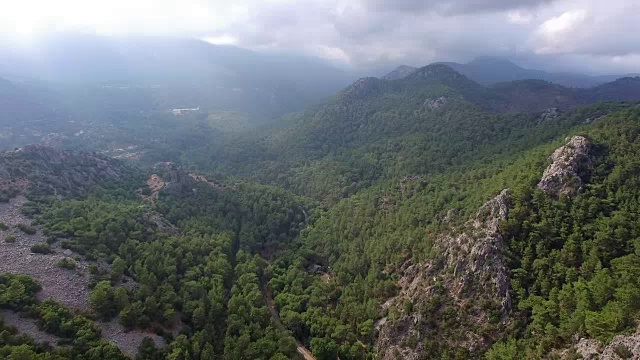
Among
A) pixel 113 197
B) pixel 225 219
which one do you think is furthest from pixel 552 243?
pixel 113 197

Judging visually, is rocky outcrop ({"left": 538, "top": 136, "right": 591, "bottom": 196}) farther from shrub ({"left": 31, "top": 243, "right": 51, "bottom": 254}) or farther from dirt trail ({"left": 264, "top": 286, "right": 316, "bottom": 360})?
shrub ({"left": 31, "top": 243, "right": 51, "bottom": 254})

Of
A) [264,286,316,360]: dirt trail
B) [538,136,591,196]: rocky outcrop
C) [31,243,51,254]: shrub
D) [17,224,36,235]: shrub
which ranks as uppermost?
[538,136,591,196]: rocky outcrop

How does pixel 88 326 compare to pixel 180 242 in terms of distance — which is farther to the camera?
pixel 180 242

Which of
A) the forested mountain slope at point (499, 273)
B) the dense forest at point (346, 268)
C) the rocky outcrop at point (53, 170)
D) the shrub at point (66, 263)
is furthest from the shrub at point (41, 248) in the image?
the forested mountain slope at point (499, 273)

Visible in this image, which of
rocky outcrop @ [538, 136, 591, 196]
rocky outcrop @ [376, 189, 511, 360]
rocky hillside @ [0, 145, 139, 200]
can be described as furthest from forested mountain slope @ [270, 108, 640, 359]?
rocky hillside @ [0, 145, 139, 200]

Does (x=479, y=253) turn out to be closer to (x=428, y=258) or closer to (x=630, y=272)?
(x=428, y=258)

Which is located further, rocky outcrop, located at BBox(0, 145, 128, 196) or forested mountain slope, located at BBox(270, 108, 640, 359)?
rocky outcrop, located at BBox(0, 145, 128, 196)

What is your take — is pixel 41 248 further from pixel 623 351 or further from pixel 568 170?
pixel 568 170
